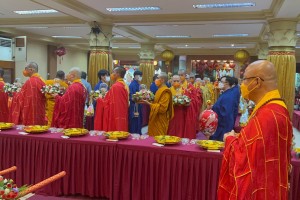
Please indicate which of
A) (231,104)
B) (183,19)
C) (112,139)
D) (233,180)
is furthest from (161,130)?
(183,19)

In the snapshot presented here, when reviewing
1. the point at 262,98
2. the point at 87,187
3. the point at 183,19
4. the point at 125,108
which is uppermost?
the point at 183,19

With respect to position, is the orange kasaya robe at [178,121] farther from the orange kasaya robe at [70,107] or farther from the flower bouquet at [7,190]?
the flower bouquet at [7,190]

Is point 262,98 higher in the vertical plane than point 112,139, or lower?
higher

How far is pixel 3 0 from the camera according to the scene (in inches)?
267

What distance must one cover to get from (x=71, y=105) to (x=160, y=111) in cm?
136

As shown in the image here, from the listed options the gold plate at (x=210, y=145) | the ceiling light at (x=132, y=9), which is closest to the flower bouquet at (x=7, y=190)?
the gold plate at (x=210, y=145)

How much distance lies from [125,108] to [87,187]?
1.66 meters

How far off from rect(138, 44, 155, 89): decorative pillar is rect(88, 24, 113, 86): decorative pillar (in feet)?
14.6

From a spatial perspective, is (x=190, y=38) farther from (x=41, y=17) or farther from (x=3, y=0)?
(x=3, y=0)

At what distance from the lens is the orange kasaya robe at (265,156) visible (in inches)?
68.7

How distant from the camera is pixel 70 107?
4730 mm

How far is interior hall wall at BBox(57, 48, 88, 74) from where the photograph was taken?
1515 centimetres

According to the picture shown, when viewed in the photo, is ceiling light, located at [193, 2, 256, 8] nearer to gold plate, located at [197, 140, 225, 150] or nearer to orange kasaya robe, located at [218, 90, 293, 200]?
gold plate, located at [197, 140, 225, 150]

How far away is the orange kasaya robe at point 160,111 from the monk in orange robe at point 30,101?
5.97ft
